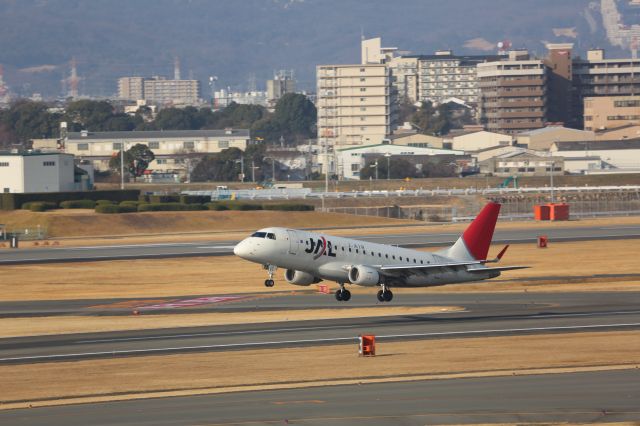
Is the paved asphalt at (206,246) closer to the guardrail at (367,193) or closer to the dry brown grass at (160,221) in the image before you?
the dry brown grass at (160,221)

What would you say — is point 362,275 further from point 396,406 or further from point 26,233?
point 26,233

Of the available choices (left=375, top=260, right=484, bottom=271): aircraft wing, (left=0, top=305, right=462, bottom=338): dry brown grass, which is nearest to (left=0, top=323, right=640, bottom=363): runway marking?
(left=0, top=305, right=462, bottom=338): dry brown grass

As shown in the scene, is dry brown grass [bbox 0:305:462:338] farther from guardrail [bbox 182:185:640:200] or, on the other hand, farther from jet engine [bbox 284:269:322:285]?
guardrail [bbox 182:185:640:200]

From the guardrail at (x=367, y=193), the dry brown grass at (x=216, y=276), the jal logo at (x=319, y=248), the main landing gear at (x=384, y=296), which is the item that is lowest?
the dry brown grass at (x=216, y=276)

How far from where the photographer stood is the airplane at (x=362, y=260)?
64.7 m

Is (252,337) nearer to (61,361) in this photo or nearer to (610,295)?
(61,361)

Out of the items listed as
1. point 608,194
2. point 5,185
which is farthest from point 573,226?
point 5,185

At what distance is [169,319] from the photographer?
67000 mm

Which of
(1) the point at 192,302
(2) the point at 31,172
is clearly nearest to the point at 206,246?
(1) the point at 192,302

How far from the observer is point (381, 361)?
5200cm

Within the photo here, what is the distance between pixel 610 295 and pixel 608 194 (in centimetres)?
12163

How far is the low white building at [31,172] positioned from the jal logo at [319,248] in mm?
104403

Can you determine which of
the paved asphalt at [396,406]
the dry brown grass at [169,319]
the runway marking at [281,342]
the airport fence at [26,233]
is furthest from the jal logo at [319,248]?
the airport fence at [26,233]

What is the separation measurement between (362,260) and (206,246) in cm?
5082
